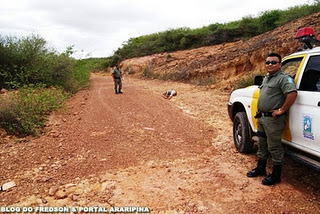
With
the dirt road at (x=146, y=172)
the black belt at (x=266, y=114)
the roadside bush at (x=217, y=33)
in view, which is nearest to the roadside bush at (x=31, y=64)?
the dirt road at (x=146, y=172)

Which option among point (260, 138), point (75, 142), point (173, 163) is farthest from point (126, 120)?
point (260, 138)

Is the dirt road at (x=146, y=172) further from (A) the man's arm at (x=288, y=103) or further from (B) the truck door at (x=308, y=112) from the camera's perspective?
(A) the man's arm at (x=288, y=103)

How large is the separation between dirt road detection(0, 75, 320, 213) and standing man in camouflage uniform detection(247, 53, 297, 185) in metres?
0.45

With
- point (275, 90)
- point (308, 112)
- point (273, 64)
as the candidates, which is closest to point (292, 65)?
point (273, 64)

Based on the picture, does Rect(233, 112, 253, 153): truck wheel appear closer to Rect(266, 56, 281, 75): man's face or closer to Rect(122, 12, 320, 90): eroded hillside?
Rect(266, 56, 281, 75): man's face

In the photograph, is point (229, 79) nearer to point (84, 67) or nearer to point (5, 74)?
point (84, 67)

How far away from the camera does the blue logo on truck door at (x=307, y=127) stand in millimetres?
2838

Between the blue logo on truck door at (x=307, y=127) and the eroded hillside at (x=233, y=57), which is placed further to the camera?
the eroded hillside at (x=233, y=57)

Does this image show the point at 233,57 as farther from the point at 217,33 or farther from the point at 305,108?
the point at 305,108

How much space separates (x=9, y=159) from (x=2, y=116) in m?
1.85

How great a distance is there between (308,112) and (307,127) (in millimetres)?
170

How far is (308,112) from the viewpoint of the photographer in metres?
2.86

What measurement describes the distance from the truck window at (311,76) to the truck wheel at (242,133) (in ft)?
4.16

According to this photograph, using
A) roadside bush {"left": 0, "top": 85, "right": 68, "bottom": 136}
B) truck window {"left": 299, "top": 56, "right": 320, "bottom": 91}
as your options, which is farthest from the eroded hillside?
truck window {"left": 299, "top": 56, "right": 320, "bottom": 91}
